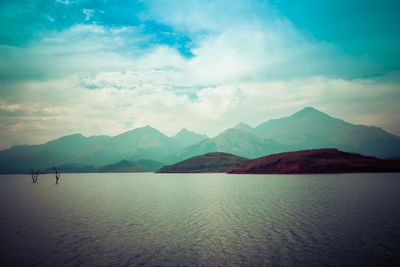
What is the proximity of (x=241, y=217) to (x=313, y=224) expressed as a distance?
357 inches

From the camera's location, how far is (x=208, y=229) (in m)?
25.6

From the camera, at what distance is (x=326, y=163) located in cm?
15600

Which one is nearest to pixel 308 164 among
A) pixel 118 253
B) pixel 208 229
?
pixel 208 229

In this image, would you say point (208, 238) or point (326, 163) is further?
point (326, 163)

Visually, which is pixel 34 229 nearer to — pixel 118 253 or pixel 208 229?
pixel 118 253

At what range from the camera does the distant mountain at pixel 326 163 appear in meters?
147

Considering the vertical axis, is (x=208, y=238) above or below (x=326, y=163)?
below

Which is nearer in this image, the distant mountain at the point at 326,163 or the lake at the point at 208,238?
the lake at the point at 208,238

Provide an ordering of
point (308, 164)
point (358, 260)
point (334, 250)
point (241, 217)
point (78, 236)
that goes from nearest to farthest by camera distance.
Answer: point (358, 260), point (334, 250), point (78, 236), point (241, 217), point (308, 164)

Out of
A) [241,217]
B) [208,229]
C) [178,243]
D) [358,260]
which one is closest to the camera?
[358,260]

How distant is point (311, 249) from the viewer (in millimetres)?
18375

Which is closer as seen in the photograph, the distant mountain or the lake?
the lake

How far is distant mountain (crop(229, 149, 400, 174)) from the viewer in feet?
484

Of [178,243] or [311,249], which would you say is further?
[178,243]
